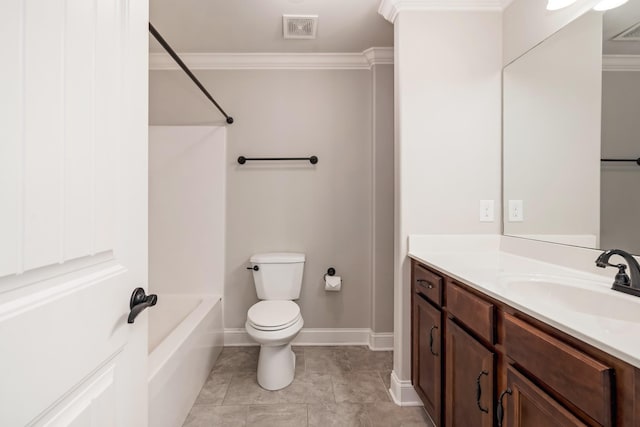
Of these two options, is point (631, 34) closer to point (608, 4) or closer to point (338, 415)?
point (608, 4)

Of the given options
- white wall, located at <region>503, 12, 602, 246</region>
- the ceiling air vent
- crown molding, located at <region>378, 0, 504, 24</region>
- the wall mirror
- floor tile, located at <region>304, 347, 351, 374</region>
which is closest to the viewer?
the wall mirror

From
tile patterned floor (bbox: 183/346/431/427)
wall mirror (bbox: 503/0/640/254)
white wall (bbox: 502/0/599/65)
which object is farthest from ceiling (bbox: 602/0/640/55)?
tile patterned floor (bbox: 183/346/431/427)

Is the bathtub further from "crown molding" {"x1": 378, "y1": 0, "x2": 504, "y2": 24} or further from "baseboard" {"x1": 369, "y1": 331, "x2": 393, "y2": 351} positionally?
"crown molding" {"x1": 378, "y1": 0, "x2": 504, "y2": 24}

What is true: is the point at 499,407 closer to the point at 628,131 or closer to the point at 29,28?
the point at 628,131

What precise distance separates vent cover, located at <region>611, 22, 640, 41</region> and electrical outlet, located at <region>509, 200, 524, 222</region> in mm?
777

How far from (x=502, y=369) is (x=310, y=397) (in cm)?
122

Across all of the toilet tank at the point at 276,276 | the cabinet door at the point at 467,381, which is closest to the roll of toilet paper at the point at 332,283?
the toilet tank at the point at 276,276

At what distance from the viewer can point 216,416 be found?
159 cm

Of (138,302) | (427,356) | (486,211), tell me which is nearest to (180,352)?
(138,302)

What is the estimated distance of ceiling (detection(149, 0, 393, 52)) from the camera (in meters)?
1.81

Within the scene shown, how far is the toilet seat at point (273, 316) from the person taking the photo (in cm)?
174

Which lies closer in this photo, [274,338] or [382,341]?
[274,338]

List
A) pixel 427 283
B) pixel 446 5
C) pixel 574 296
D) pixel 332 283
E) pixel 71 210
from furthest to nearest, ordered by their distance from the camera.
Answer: pixel 332 283 → pixel 446 5 → pixel 427 283 → pixel 574 296 → pixel 71 210

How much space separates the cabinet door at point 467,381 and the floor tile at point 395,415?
0.38 meters
